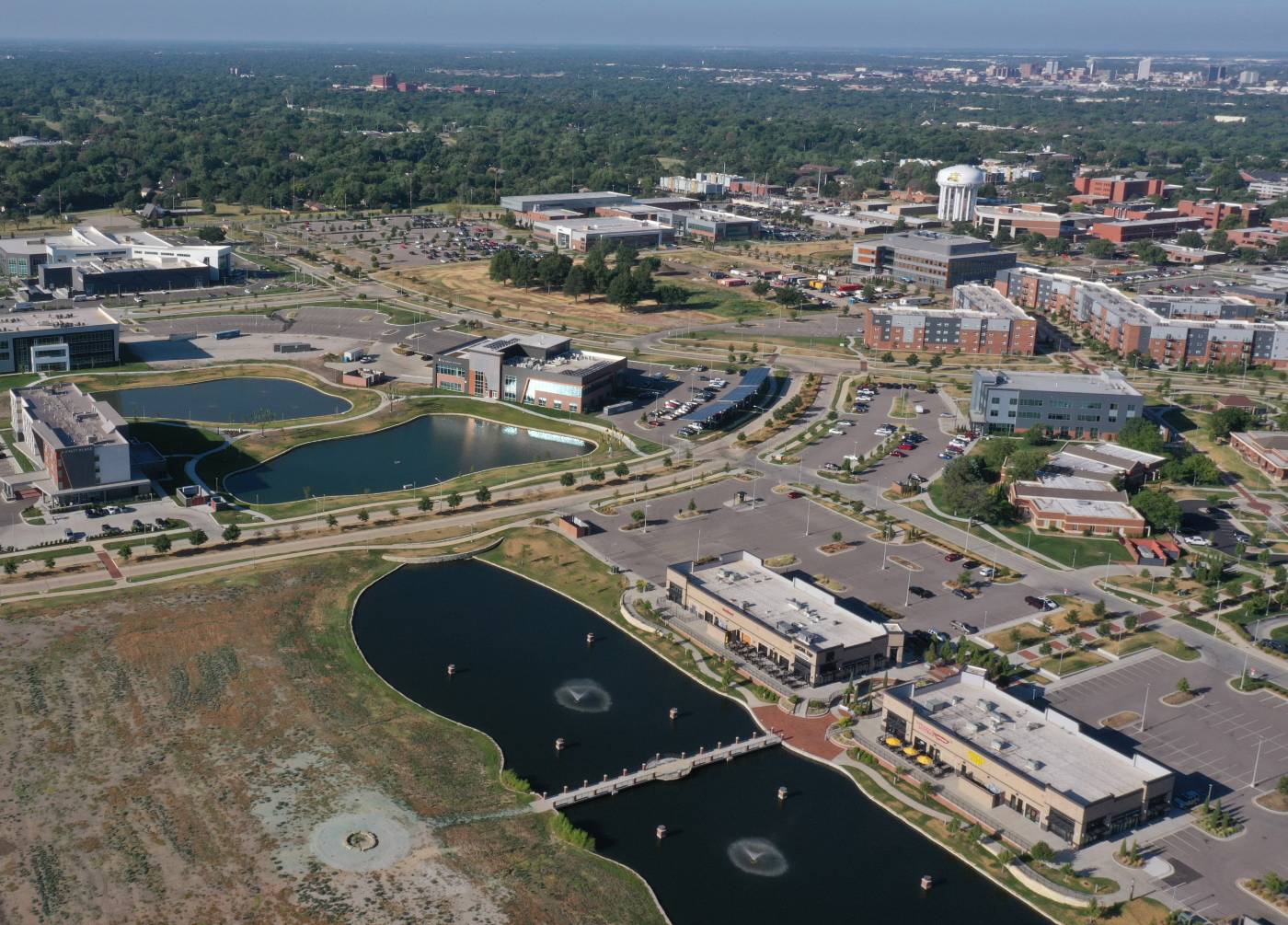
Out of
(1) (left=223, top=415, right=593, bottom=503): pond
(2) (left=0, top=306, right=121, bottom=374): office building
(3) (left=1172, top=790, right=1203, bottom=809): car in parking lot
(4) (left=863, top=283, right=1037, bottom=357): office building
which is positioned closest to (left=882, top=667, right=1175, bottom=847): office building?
(3) (left=1172, top=790, right=1203, bottom=809): car in parking lot

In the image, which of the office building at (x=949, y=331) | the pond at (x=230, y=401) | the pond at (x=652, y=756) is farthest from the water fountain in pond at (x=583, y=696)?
the office building at (x=949, y=331)

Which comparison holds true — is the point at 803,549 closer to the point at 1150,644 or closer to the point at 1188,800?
the point at 1150,644

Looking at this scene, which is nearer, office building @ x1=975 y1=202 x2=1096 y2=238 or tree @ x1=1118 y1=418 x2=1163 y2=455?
tree @ x1=1118 y1=418 x2=1163 y2=455

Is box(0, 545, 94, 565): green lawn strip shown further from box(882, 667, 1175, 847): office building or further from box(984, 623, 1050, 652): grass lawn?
box(984, 623, 1050, 652): grass lawn

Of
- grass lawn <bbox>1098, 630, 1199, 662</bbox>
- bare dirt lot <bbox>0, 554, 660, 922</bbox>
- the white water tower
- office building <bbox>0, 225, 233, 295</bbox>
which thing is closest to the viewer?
bare dirt lot <bbox>0, 554, 660, 922</bbox>

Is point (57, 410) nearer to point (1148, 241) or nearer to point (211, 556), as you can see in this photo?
point (211, 556)

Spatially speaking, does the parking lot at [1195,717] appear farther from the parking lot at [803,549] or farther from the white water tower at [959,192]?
the white water tower at [959,192]

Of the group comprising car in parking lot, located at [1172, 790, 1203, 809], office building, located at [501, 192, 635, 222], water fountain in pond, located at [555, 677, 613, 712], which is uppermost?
office building, located at [501, 192, 635, 222]

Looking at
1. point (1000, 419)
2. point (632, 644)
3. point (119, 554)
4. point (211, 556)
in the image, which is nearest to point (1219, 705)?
point (632, 644)
